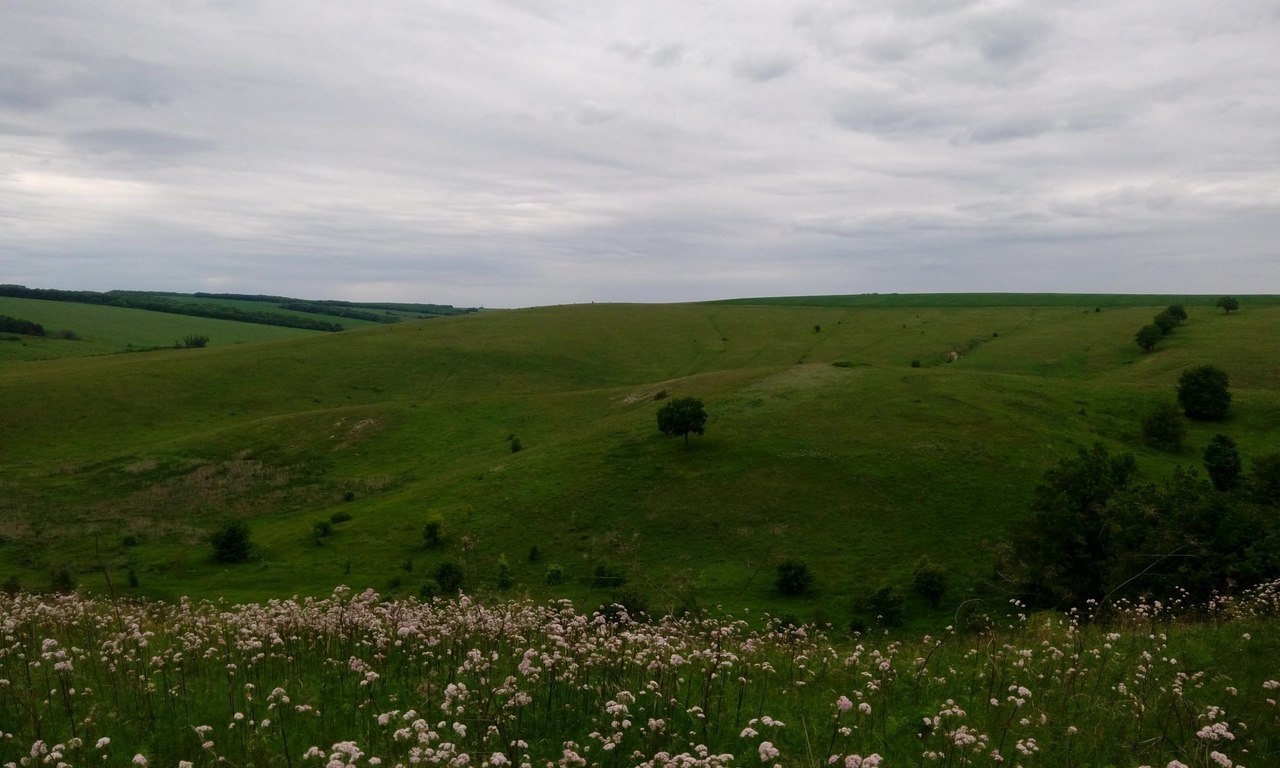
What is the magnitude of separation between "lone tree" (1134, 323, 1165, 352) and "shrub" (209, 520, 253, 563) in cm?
Answer: 11319

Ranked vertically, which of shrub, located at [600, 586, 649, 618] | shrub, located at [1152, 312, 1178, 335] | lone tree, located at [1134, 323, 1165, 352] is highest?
shrub, located at [1152, 312, 1178, 335]

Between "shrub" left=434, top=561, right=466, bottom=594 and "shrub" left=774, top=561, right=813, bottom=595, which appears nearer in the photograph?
"shrub" left=774, top=561, right=813, bottom=595

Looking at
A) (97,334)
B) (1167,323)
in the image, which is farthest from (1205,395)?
(97,334)

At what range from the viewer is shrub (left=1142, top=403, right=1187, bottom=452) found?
5906 centimetres

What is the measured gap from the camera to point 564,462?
62469mm

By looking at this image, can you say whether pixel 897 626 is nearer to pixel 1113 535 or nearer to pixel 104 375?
pixel 1113 535

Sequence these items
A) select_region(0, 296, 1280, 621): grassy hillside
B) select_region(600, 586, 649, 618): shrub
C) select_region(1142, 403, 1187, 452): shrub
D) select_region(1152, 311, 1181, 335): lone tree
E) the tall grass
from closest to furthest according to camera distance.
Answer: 1. the tall grass
2. select_region(600, 586, 649, 618): shrub
3. select_region(0, 296, 1280, 621): grassy hillside
4. select_region(1142, 403, 1187, 452): shrub
5. select_region(1152, 311, 1181, 335): lone tree

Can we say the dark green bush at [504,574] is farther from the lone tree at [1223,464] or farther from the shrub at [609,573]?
the lone tree at [1223,464]

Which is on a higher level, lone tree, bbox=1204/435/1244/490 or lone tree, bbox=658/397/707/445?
lone tree, bbox=658/397/707/445

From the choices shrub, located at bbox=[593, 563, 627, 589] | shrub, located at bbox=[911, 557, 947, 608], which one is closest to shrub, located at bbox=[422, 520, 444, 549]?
shrub, located at bbox=[593, 563, 627, 589]

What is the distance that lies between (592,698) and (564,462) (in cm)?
5402

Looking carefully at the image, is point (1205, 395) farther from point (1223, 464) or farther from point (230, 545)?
point (230, 545)

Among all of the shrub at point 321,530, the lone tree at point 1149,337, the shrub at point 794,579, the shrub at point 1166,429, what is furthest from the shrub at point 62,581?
the lone tree at point 1149,337

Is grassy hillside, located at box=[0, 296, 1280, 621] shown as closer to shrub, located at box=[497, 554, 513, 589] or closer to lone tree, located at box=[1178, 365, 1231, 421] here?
shrub, located at box=[497, 554, 513, 589]
